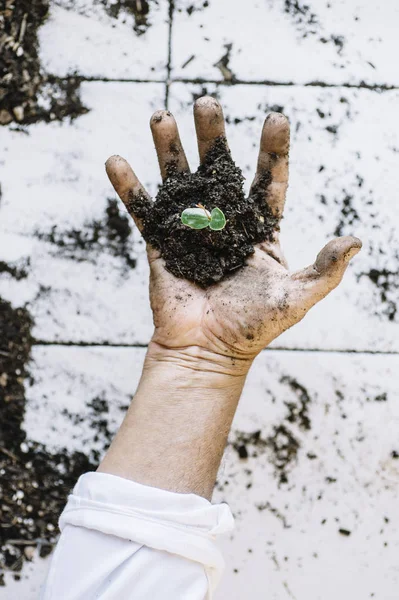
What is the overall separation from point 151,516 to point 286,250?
82 cm

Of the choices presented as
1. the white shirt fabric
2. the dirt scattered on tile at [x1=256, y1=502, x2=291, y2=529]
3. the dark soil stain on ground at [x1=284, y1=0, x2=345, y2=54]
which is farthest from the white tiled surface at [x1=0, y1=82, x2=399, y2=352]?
the white shirt fabric

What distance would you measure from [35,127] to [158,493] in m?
1.09

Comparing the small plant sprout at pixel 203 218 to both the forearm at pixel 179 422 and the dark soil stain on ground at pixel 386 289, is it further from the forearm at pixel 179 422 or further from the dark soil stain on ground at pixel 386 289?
the dark soil stain on ground at pixel 386 289

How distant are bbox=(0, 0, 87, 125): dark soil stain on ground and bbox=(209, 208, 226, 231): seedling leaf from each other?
0.75 m

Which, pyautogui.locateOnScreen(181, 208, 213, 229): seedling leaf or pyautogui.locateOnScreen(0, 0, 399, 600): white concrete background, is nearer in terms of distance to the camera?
pyautogui.locateOnScreen(181, 208, 213, 229): seedling leaf

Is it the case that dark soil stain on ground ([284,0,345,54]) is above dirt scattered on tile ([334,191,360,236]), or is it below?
above

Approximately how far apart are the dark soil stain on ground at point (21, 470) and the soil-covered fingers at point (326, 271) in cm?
85

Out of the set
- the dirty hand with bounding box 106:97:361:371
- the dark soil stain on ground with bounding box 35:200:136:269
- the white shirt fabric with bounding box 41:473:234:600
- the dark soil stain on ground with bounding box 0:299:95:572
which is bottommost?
the dark soil stain on ground with bounding box 0:299:95:572

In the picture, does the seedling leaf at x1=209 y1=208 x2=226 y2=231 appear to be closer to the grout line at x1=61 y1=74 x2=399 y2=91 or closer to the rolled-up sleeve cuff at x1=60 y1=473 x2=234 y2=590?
the rolled-up sleeve cuff at x1=60 y1=473 x2=234 y2=590

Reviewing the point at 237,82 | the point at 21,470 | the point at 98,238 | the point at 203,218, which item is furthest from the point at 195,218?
the point at 21,470

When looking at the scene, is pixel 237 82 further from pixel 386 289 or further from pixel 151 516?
pixel 151 516

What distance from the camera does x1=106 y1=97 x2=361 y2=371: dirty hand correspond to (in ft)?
3.32

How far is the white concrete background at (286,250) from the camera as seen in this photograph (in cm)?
145

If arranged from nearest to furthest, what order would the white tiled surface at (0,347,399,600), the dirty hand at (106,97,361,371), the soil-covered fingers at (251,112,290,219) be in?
the dirty hand at (106,97,361,371), the soil-covered fingers at (251,112,290,219), the white tiled surface at (0,347,399,600)
